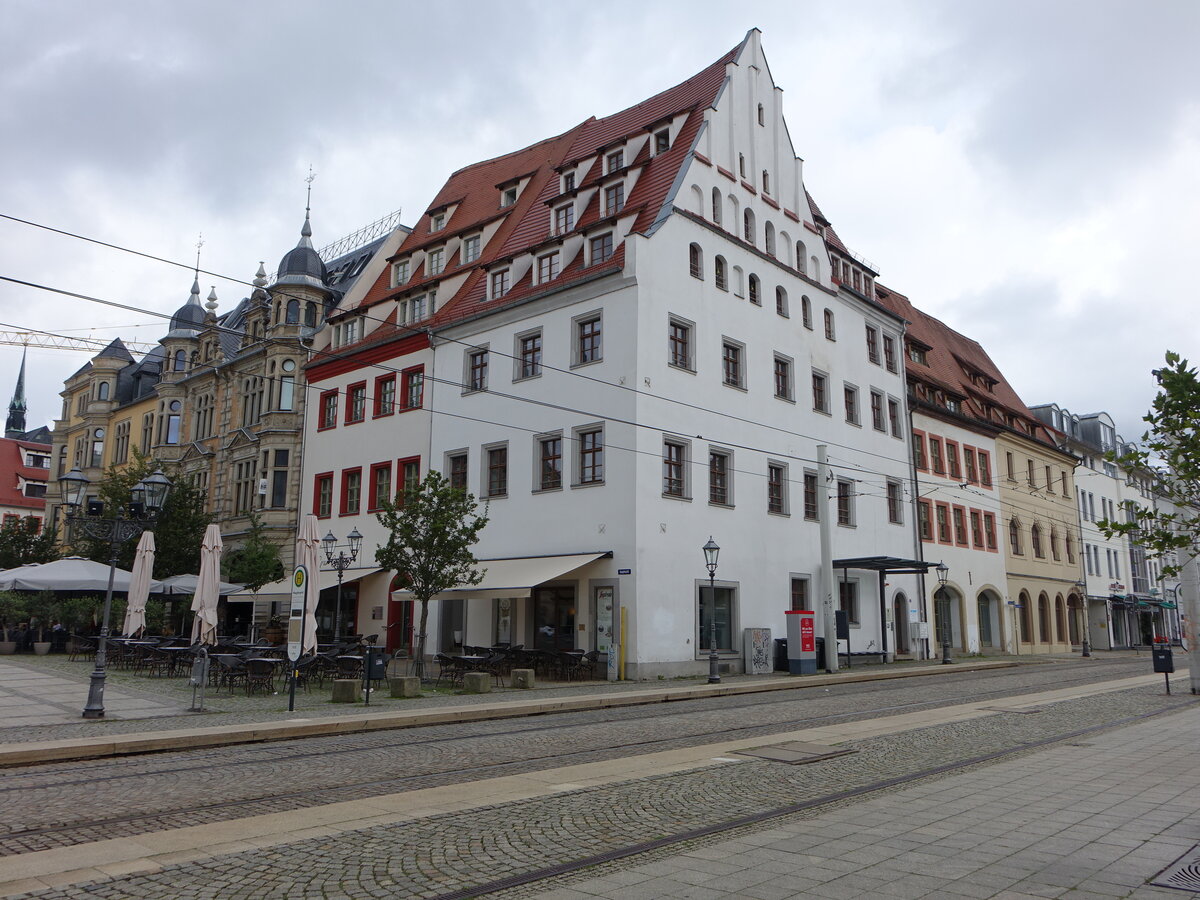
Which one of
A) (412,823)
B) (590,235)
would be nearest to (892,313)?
(590,235)

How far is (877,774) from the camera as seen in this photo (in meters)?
10.5

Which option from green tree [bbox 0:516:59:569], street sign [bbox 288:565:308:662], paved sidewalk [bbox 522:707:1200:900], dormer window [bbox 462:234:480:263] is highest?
dormer window [bbox 462:234:480:263]

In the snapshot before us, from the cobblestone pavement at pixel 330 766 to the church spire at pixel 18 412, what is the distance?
427 ft

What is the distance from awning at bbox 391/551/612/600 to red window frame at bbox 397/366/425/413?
28.5 feet

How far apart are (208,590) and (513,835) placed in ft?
63.7

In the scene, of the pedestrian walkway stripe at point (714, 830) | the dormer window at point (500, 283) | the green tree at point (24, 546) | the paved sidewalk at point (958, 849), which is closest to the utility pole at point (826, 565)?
the dormer window at point (500, 283)

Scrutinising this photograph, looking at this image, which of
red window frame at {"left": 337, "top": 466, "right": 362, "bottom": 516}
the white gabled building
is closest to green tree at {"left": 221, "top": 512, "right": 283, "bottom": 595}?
the white gabled building

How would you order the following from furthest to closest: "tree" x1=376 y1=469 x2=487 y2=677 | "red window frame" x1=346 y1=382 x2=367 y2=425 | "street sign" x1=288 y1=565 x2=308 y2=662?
"red window frame" x1=346 y1=382 x2=367 y2=425
"tree" x1=376 y1=469 x2=487 y2=677
"street sign" x1=288 y1=565 x2=308 y2=662

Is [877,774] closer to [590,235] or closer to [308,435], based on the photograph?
[590,235]

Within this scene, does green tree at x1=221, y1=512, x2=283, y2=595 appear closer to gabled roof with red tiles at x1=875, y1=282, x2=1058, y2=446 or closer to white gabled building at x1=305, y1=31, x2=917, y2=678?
white gabled building at x1=305, y1=31, x2=917, y2=678

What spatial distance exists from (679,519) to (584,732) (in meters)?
13.4

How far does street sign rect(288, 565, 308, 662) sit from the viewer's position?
18.2 meters

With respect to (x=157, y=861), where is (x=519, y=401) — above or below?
above

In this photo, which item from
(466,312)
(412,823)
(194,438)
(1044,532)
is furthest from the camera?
(1044,532)
